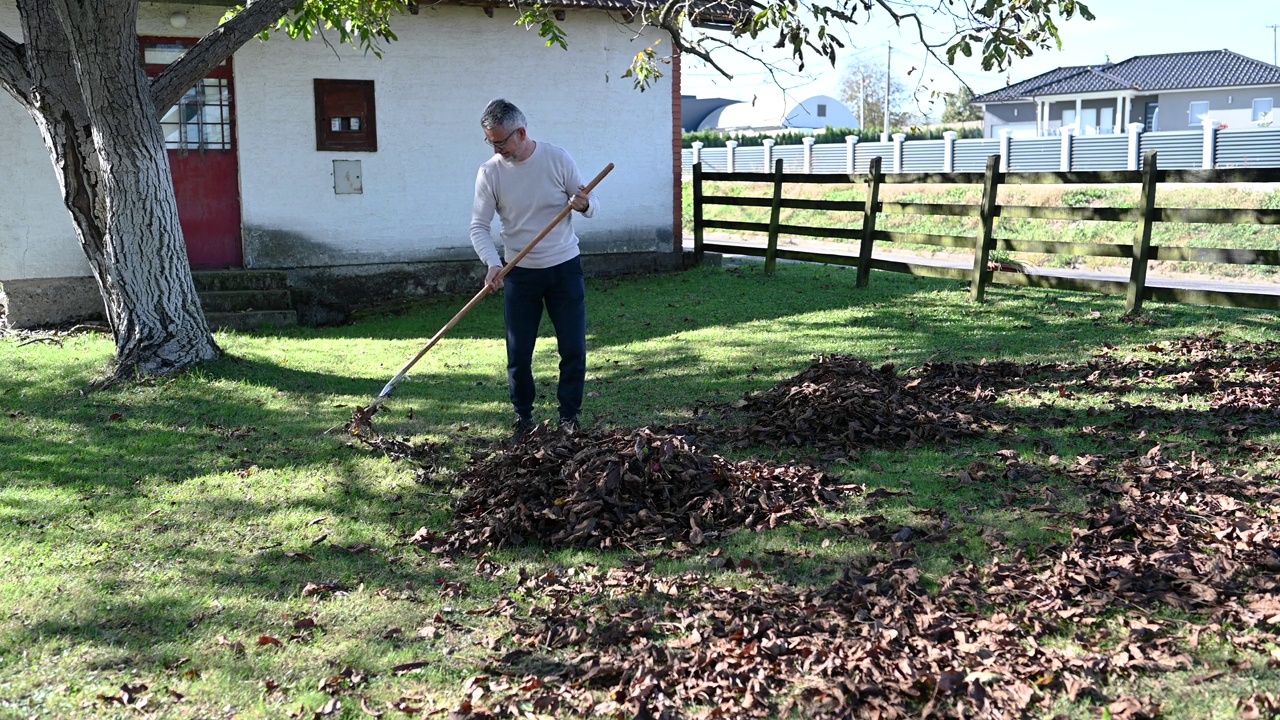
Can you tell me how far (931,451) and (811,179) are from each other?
8.61 metres

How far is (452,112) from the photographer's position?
556 inches

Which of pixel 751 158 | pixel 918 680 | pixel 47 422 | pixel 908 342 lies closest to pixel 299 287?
pixel 47 422

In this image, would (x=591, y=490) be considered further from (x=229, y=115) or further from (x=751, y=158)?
(x=751, y=158)

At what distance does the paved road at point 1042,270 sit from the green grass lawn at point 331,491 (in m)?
3.26

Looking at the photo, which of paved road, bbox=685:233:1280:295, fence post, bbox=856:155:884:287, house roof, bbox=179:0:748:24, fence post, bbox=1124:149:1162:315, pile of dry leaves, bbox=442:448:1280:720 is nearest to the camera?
pile of dry leaves, bbox=442:448:1280:720

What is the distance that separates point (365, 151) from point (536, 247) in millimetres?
7745

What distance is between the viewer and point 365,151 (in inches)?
540

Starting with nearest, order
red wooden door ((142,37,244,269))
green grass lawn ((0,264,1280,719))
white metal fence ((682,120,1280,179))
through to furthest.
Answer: green grass lawn ((0,264,1280,719)) → red wooden door ((142,37,244,269)) → white metal fence ((682,120,1280,179))

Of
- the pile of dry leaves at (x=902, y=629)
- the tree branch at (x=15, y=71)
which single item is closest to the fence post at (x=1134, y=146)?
the pile of dry leaves at (x=902, y=629)

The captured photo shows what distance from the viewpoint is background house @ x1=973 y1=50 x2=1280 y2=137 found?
153 ft

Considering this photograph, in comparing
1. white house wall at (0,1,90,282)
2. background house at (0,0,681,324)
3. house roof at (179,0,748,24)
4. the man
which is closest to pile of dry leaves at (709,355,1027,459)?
the man

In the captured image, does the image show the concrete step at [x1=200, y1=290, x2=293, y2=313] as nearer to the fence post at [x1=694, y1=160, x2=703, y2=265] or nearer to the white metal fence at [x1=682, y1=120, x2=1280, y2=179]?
the fence post at [x1=694, y1=160, x2=703, y2=265]

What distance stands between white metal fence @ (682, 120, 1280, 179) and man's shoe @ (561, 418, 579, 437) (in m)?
16.5

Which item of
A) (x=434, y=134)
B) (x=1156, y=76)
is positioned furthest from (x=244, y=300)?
(x=1156, y=76)
